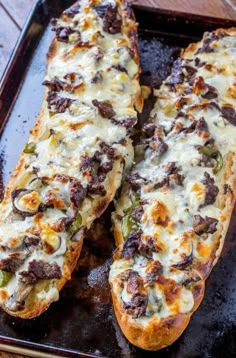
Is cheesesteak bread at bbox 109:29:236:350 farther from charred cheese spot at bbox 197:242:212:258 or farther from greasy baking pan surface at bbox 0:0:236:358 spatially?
greasy baking pan surface at bbox 0:0:236:358

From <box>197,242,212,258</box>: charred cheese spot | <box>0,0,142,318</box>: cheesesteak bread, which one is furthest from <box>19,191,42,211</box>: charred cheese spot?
<box>197,242,212,258</box>: charred cheese spot

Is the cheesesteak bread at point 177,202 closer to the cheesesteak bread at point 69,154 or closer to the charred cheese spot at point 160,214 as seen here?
the charred cheese spot at point 160,214

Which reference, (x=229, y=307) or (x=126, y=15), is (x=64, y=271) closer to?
(x=229, y=307)

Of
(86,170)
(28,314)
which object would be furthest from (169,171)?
(28,314)

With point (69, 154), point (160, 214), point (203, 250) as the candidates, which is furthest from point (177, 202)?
point (69, 154)

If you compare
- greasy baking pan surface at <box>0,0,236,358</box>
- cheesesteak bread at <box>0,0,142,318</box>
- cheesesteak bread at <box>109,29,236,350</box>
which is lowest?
greasy baking pan surface at <box>0,0,236,358</box>

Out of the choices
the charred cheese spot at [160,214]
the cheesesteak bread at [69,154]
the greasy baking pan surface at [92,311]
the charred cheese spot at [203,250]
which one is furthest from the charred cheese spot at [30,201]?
the charred cheese spot at [203,250]
